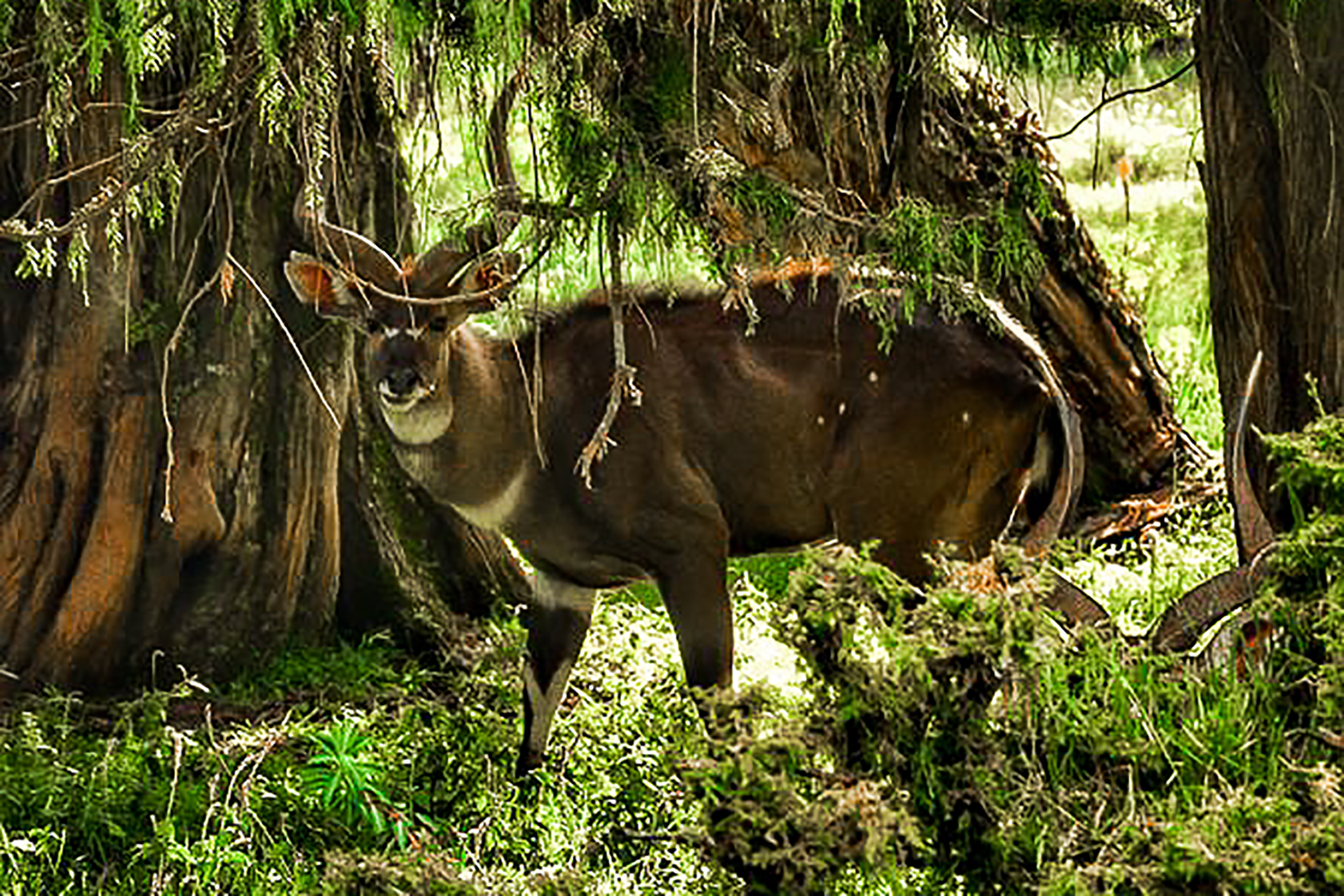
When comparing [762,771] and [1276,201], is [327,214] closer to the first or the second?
[1276,201]

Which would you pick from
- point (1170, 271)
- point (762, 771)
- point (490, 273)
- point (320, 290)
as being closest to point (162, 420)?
point (320, 290)

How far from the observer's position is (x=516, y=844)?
6809 mm

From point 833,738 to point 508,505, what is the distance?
2.52 meters

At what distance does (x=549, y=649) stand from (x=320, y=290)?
1377 mm

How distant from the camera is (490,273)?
22.7 feet

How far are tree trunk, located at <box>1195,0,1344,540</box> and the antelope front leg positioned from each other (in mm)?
2154

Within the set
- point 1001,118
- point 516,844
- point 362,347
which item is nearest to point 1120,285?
point 1001,118

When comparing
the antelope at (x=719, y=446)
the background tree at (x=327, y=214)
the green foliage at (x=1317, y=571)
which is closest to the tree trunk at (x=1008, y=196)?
the background tree at (x=327, y=214)

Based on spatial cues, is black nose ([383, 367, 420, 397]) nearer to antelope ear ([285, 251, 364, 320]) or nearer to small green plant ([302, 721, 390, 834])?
antelope ear ([285, 251, 364, 320])

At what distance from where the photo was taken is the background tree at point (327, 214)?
18.2 feet

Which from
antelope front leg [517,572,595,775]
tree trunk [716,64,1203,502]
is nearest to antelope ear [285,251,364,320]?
antelope front leg [517,572,595,775]

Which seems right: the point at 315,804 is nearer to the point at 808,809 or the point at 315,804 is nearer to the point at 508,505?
the point at 508,505

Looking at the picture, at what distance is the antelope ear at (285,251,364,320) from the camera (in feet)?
23.0

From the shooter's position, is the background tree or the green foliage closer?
the green foliage
